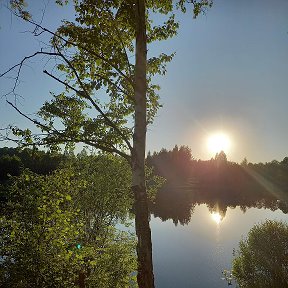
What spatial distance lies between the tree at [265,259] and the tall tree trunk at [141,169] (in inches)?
1182

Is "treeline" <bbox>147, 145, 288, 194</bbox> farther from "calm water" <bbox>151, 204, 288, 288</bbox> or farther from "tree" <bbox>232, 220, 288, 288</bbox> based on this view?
"tree" <bbox>232, 220, 288, 288</bbox>

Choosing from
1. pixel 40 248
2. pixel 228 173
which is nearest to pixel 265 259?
pixel 40 248

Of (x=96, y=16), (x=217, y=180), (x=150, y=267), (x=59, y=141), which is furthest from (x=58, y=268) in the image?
(x=217, y=180)

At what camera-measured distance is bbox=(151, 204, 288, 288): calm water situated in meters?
42.0

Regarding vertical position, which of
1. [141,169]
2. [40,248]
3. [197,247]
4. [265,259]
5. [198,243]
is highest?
[141,169]

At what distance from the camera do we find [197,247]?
5844 cm

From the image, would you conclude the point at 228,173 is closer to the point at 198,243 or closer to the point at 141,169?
the point at 198,243

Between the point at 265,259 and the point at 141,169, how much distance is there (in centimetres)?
3194

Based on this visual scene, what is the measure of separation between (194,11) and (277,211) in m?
101

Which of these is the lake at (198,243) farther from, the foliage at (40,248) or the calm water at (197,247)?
the foliage at (40,248)

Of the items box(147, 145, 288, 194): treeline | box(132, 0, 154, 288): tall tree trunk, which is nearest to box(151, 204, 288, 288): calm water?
box(132, 0, 154, 288): tall tree trunk

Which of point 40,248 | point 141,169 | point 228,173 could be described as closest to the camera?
point 141,169

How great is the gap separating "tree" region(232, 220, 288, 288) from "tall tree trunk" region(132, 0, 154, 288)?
30.0 metres

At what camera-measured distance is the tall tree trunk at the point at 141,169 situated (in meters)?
7.37
